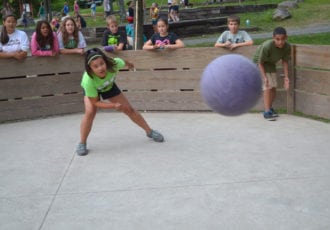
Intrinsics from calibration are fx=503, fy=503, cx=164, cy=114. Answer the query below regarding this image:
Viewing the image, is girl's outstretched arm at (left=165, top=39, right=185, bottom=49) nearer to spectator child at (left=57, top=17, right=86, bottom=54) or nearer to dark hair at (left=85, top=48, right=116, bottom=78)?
spectator child at (left=57, top=17, right=86, bottom=54)

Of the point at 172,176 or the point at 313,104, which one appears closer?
the point at 172,176

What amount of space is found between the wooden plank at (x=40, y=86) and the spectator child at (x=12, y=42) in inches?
15.1

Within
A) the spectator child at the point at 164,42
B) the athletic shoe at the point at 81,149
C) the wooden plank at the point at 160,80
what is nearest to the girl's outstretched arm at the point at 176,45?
the spectator child at the point at 164,42

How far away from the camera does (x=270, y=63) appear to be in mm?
6871

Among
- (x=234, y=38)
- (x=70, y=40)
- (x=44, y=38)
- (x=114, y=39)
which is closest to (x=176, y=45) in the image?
(x=234, y=38)

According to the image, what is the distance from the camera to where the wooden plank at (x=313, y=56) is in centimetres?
652

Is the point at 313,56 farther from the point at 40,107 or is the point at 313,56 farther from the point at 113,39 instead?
the point at 40,107

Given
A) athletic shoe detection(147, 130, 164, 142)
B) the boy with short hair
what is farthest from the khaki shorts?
athletic shoe detection(147, 130, 164, 142)

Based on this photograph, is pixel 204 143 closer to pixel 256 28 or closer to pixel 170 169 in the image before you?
pixel 170 169

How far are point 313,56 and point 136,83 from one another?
8.49 ft

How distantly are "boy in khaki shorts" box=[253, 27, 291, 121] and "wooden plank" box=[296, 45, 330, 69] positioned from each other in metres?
0.18

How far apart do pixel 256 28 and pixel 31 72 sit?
38.2 feet

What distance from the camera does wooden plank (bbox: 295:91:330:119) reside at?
21.7ft

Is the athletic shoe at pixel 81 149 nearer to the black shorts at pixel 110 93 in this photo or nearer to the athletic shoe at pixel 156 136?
the black shorts at pixel 110 93
